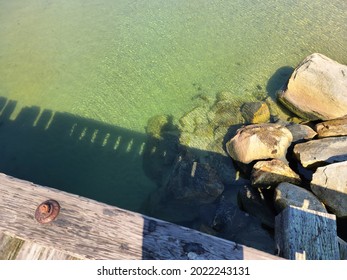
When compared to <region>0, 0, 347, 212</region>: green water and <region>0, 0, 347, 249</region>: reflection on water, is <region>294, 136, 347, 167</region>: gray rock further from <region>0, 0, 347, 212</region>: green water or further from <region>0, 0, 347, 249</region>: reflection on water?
<region>0, 0, 347, 212</region>: green water

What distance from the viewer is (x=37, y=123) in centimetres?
766

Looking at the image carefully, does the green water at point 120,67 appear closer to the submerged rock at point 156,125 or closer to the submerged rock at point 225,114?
→ the submerged rock at point 156,125

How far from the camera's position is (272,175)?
5.82 m

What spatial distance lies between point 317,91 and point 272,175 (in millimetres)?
2697

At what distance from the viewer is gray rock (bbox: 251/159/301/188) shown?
229 inches

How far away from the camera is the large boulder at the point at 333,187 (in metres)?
5.27

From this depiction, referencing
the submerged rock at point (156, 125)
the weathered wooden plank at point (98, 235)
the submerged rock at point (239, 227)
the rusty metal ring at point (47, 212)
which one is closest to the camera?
the weathered wooden plank at point (98, 235)

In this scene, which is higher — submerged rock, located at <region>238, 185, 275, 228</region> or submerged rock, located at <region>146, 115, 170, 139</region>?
submerged rock, located at <region>238, 185, 275, 228</region>

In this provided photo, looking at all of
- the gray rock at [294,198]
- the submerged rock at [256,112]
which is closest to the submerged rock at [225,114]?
the submerged rock at [256,112]

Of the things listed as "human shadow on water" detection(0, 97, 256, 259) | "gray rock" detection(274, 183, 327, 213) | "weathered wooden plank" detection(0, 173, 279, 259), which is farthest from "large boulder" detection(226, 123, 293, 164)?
"weathered wooden plank" detection(0, 173, 279, 259)

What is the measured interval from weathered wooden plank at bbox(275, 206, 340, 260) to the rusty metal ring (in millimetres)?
2526

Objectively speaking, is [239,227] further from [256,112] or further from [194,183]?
[256,112]

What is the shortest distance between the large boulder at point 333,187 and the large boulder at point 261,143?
3.45 feet
